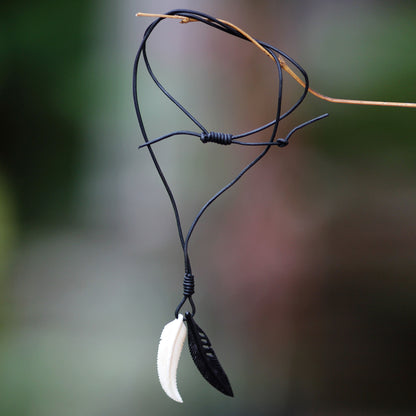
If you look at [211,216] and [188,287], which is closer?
[188,287]

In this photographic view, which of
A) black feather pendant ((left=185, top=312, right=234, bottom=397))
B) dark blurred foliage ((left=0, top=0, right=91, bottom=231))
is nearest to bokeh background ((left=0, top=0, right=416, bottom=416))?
dark blurred foliage ((left=0, top=0, right=91, bottom=231))

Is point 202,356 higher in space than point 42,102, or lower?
lower

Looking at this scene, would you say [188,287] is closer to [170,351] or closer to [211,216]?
[170,351]

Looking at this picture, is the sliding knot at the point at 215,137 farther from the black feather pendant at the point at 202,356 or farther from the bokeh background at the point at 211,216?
the bokeh background at the point at 211,216

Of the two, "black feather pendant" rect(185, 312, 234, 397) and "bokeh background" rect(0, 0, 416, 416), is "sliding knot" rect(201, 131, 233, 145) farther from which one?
"bokeh background" rect(0, 0, 416, 416)

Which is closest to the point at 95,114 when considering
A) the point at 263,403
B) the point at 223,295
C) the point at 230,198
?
the point at 230,198

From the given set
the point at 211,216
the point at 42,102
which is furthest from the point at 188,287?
the point at 42,102

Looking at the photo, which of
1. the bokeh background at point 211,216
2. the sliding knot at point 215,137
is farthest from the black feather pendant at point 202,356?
the bokeh background at point 211,216

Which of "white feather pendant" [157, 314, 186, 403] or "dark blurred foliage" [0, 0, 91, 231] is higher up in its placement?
"dark blurred foliage" [0, 0, 91, 231]

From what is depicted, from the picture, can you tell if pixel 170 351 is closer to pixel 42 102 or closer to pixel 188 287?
pixel 188 287
